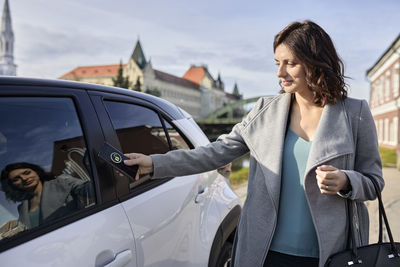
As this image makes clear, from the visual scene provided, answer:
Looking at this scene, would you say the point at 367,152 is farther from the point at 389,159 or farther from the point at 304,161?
the point at 389,159

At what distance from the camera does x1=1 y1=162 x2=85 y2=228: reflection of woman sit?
141cm

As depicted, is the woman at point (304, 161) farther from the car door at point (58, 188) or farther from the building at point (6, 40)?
the building at point (6, 40)

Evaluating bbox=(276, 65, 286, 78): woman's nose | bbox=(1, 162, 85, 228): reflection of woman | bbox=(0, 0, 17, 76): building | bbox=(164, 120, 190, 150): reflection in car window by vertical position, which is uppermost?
bbox=(0, 0, 17, 76): building

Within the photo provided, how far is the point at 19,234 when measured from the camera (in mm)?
1321

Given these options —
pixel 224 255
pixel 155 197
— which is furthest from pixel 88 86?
pixel 224 255

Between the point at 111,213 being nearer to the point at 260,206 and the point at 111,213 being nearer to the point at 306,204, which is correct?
the point at 260,206

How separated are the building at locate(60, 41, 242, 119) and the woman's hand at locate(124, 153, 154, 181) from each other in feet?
231

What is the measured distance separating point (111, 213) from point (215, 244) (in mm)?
1092

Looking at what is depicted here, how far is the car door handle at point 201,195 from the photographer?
2.41 metres

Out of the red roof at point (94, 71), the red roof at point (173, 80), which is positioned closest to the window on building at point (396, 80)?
the red roof at point (173, 80)

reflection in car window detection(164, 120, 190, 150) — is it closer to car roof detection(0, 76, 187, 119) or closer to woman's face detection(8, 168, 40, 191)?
car roof detection(0, 76, 187, 119)

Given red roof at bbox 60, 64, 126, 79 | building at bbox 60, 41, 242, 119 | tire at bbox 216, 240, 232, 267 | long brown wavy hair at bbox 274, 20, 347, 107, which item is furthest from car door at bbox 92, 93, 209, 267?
red roof at bbox 60, 64, 126, 79

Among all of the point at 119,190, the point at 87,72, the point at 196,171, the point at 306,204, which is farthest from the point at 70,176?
the point at 87,72

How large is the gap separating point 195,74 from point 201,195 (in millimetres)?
112418
